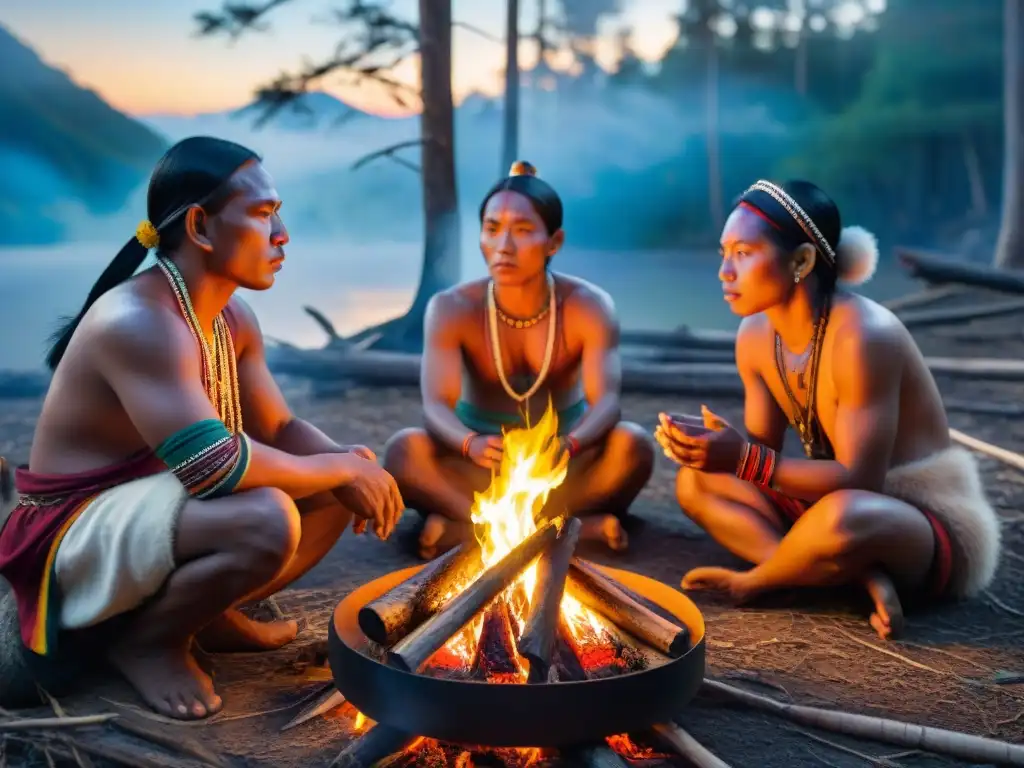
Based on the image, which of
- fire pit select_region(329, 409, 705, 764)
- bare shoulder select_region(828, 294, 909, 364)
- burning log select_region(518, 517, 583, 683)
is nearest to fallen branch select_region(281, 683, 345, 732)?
fire pit select_region(329, 409, 705, 764)

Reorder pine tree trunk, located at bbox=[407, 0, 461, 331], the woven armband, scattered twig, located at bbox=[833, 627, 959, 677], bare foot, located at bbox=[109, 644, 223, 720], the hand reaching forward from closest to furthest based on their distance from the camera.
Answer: the woven armband, bare foot, located at bbox=[109, 644, 223, 720], the hand reaching forward, scattered twig, located at bbox=[833, 627, 959, 677], pine tree trunk, located at bbox=[407, 0, 461, 331]

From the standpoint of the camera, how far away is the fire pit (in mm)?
2443

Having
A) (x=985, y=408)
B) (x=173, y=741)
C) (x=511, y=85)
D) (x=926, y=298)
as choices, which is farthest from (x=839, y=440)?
(x=511, y=85)

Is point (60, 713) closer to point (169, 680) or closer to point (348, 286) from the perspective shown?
point (169, 680)

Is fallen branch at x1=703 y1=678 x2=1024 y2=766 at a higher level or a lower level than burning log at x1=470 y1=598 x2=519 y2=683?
lower

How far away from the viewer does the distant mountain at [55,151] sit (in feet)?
34.0

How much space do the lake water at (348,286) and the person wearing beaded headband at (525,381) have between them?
225 inches

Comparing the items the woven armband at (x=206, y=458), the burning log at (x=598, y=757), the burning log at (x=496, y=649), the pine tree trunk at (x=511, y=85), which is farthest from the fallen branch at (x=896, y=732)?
the pine tree trunk at (x=511, y=85)

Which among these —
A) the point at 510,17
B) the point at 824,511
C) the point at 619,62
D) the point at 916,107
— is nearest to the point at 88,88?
the point at 510,17

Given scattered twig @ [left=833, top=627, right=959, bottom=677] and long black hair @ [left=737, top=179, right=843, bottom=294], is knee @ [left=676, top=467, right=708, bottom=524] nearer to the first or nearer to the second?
scattered twig @ [left=833, top=627, right=959, bottom=677]

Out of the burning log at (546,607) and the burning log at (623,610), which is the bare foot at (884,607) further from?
the burning log at (546,607)

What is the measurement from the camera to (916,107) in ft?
50.5

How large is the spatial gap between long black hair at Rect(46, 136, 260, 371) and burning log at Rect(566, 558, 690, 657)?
1489 millimetres

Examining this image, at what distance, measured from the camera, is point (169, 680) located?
9.80 ft
